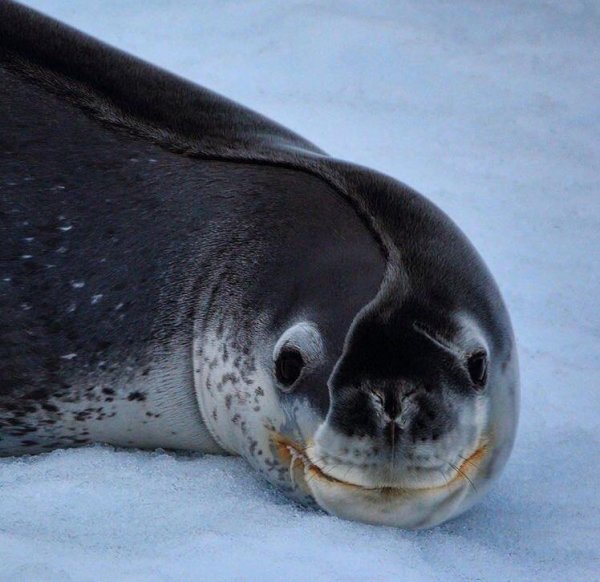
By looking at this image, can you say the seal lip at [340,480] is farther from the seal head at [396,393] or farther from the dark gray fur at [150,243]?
the dark gray fur at [150,243]

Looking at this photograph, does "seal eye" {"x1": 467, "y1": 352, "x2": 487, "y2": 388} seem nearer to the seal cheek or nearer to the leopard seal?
the leopard seal

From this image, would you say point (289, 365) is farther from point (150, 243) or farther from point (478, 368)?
point (150, 243)

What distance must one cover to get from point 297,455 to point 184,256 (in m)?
0.67

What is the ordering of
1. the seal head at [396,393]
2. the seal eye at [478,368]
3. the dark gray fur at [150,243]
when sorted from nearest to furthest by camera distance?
the seal head at [396,393] → the seal eye at [478,368] → the dark gray fur at [150,243]

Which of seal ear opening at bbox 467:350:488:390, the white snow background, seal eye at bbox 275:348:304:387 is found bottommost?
the white snow background

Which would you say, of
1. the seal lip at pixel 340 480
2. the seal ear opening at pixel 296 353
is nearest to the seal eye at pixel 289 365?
the seal ear opening at pixel 296 353

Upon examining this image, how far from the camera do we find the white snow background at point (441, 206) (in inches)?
90.7

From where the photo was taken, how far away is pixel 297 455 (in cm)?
249

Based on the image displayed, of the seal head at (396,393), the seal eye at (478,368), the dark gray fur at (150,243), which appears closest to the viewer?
the seal head at (396,393)

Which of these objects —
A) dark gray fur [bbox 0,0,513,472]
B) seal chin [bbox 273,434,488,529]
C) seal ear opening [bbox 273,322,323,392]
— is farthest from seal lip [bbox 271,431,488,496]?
dark gray fur [bbox 0,0,513,472]

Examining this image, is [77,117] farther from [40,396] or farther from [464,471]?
[464,471]

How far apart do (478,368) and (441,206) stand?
2.51m

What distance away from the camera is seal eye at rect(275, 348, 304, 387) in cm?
246

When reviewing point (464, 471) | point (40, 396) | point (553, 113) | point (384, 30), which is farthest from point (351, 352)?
point (384, 30)
